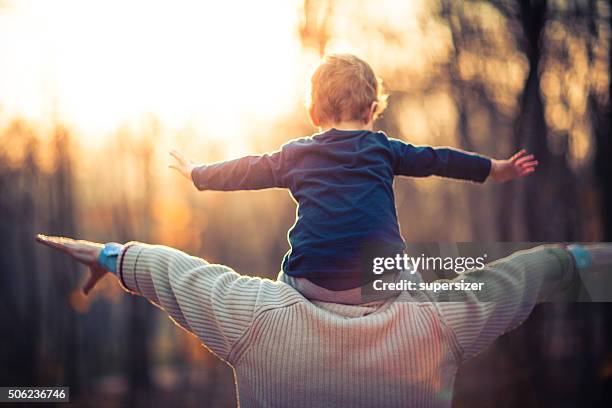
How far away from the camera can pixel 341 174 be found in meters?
1.51

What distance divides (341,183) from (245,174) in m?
0.24

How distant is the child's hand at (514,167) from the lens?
1.61 metres

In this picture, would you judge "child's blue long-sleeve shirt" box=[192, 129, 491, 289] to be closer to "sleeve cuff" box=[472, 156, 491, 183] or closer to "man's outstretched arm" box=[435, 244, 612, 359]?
"sleeve cuff" box=[472, 156, 491, 183]

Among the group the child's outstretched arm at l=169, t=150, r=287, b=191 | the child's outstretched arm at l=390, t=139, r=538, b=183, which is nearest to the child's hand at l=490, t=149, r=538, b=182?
the child's outstretched arm at l=390, t=139, r=538, b=183

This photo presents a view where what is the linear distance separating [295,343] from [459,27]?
3.56 m

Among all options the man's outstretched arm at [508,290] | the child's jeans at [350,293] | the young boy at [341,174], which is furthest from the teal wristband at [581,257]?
the child's jeans at [350,293]

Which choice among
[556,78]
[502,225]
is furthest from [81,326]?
[556,78]

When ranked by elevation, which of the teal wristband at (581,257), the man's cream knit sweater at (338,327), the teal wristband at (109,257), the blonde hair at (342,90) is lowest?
the man's cream knit sweater at (338,327)

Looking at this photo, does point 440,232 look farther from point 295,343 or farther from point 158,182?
point 295,343

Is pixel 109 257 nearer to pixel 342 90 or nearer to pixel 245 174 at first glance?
pixel 245 174

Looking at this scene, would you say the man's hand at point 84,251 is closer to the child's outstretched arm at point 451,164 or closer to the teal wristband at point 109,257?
the teal wristband at point 109,257

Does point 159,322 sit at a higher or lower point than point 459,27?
lower

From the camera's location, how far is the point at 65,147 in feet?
20.4

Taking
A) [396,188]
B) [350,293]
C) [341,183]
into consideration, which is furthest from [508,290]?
[396,188]
